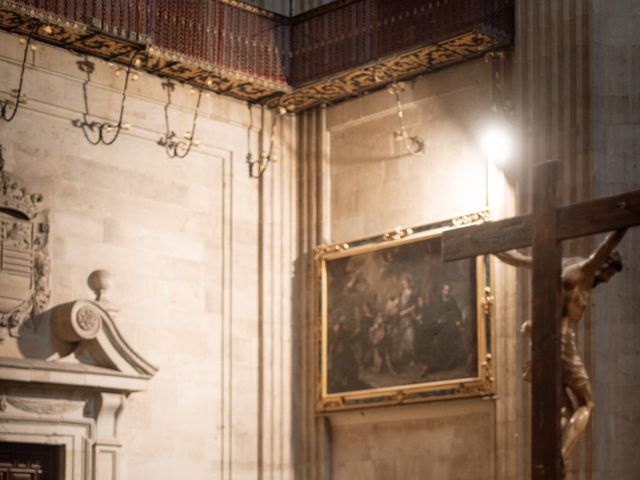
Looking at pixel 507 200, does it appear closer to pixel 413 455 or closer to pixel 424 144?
pixel 424 144

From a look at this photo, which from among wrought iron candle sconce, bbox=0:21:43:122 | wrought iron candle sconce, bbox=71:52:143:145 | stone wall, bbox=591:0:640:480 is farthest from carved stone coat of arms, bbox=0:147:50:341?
stone wall, bbox=591:0:640:480

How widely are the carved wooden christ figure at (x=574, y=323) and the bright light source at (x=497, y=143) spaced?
212 inches

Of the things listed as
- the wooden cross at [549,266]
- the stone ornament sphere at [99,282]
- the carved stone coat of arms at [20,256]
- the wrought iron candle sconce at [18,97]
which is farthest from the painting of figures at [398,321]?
the wooden cross at [549,266]

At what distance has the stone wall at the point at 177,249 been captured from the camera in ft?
55.0

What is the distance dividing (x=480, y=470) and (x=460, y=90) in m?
4.05

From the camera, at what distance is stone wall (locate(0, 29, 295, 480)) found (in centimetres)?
1675

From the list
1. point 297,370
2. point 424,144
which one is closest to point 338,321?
point 297,370

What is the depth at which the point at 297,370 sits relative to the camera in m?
18.6

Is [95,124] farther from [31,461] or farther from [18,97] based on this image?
[31,461]

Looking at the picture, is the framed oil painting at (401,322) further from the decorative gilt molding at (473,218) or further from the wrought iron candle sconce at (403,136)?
the wrought iron candle sconce at (403,136)

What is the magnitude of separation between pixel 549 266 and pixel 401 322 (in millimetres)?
7048

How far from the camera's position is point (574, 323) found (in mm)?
11422

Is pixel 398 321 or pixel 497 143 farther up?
pixel 497 143

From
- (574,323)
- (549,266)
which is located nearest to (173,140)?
(574,323)
